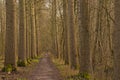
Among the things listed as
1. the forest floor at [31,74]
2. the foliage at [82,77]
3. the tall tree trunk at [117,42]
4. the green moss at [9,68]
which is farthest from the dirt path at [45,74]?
the tall tree trunk at [117,42]

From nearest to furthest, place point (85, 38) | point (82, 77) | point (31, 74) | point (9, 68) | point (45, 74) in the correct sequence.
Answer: point (82, 77), point (85, 38), point (9, 68), point (31, 74), point (45, 74)

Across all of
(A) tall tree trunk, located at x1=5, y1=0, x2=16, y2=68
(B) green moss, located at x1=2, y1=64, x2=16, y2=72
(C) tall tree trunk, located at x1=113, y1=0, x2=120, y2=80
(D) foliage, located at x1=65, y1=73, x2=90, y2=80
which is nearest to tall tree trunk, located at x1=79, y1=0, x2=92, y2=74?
(D) foliage, located at x1=65, y1=73, x2=90, y2=80

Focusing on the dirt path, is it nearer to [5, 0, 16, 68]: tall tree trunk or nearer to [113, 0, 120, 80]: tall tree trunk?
[5, 0, 16, 68]: tall tree trunk

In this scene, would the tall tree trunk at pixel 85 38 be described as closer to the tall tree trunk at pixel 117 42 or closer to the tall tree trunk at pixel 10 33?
the tall tree trunk at pixel 10 33

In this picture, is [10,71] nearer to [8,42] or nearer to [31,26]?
[8,42]

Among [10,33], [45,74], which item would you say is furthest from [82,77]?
[10,33]

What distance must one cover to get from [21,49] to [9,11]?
694cm

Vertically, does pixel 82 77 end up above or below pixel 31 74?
above

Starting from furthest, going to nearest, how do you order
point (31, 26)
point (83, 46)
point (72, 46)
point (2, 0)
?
point (2, 0) < point (31, 26) < point (72, 46) < point (83, 46)

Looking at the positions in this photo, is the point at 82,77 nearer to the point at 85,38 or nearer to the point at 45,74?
the point at 85,38

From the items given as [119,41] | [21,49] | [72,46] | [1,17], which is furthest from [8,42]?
[1,17]

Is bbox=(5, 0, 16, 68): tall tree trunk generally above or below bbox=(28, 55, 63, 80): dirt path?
above

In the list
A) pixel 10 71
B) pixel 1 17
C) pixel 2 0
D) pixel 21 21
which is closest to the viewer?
pixel 10 71

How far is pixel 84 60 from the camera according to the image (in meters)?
13.4
